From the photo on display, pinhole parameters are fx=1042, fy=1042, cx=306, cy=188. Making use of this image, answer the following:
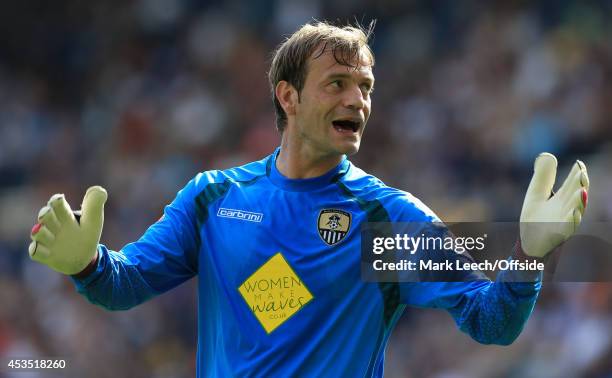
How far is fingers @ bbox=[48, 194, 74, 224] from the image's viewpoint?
379 centimetres

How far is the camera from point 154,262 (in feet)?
14.3

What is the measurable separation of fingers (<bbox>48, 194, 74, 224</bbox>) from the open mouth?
3.86 feet

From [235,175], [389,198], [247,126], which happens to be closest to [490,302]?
[389,198]

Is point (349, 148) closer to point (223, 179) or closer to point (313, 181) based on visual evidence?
point (313, 181)

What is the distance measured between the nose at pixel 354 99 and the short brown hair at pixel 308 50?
0.35ft

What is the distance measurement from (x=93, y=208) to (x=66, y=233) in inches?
5.3

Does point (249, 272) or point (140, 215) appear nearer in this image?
point (249, 272)

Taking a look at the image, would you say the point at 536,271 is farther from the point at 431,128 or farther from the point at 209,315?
the point at 431,128

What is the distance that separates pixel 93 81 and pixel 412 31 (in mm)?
4506

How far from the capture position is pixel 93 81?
13.4m

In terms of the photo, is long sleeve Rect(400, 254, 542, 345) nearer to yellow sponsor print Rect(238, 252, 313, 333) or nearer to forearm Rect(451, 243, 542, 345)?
forearm Rect(451, 243, 542, 345)

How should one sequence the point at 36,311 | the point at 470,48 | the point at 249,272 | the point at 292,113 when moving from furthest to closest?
the point at 36,311 < the point at 470,48 < the point at 292,113 < the point at 249,272

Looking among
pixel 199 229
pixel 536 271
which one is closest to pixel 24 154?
pixel 199 229

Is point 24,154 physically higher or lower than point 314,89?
higher
